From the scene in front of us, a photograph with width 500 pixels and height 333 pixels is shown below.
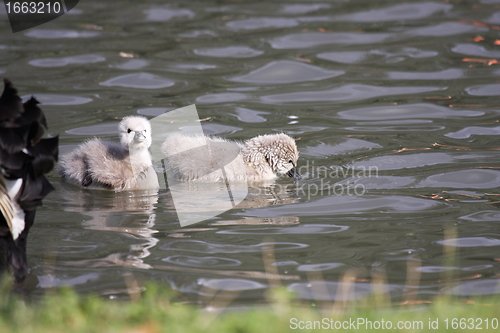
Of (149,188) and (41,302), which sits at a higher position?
(41,302)

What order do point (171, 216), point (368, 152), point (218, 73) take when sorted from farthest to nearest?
point (218, 73) < point (368, 152) < point (171, 216)

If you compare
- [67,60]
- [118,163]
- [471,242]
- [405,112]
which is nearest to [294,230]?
[471,242]

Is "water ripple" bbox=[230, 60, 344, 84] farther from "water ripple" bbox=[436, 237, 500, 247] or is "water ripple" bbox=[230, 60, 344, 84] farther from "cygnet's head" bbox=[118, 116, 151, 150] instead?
"water ripple" bbox=[436, 237, 500, 247]

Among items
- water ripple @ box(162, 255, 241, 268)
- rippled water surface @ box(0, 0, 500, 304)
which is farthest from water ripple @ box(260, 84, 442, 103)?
water ripple @ box(162, 255, 241, 268)

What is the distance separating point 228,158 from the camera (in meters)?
6.23

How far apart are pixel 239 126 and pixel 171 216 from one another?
266 cm

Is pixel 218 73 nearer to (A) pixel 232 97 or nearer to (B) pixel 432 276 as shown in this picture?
(A) pixel 232 97

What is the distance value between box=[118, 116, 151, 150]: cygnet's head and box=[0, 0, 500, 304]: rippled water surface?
49 cm

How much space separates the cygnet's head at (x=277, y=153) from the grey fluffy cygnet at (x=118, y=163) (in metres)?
1.02

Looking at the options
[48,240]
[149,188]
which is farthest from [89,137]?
[48,240]

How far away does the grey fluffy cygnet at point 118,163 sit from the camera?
19.2 ft

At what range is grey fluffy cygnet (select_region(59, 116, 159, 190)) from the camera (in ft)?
19.2

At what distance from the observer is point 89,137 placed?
7199 millimetres

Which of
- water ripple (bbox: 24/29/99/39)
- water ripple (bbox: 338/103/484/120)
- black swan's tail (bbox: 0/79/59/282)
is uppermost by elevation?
black swan's tail (bbox: 0/79/59/282)
